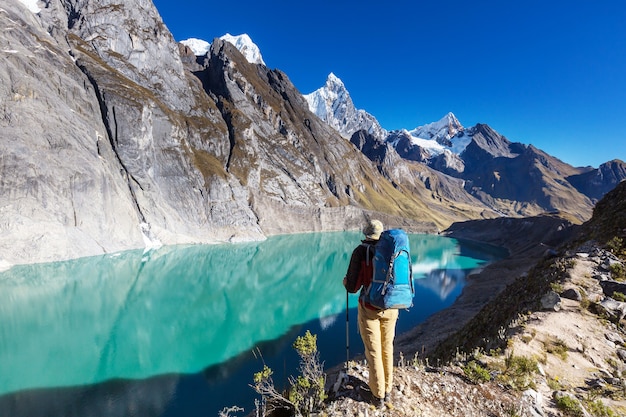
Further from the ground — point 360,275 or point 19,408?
point 360,275

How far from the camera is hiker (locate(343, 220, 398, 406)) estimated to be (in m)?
5.68

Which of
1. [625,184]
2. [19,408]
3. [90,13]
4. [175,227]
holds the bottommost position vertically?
[19,408]

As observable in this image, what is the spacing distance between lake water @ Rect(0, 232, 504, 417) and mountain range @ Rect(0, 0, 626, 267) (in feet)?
39.3

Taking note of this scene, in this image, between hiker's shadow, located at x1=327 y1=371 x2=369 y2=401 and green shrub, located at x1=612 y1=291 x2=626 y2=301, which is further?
green shrub, located at x1=612 y1=291 x2=626 y2=301

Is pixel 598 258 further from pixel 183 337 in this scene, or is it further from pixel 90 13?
pixel 90 13

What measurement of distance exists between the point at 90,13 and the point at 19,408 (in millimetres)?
127774

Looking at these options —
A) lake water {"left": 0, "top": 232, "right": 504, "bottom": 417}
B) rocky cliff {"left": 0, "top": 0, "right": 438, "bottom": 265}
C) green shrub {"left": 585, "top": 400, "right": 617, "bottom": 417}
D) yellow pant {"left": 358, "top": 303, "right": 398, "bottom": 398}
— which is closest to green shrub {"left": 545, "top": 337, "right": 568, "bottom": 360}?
green shrub {"left": 585, "top": 400, "right": 617, "bottom": 417}

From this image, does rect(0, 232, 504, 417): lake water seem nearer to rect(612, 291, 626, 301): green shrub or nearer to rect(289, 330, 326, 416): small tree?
rect(289, 330, 326, 416): small tree

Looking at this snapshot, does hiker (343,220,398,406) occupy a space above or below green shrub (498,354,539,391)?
above

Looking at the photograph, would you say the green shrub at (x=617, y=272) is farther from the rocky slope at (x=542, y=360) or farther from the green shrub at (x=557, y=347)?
the green shrub at (x=557, y=347)

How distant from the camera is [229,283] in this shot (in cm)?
4619

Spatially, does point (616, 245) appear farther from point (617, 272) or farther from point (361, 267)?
point (361, 267)

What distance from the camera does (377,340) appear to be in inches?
226

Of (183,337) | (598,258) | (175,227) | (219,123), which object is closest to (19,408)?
(183,337)
